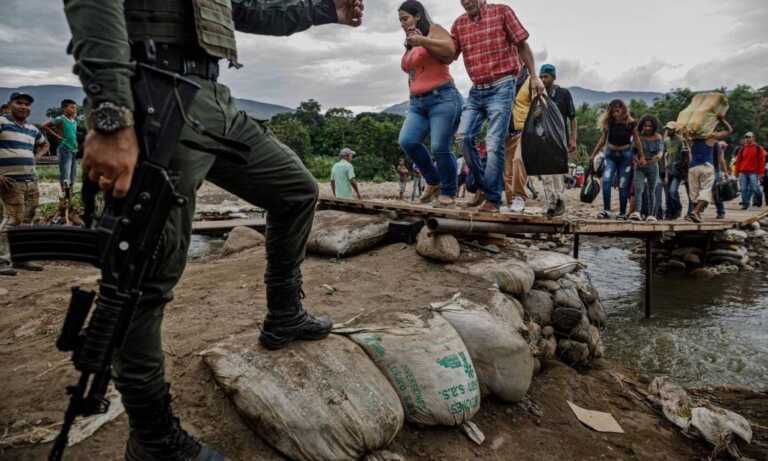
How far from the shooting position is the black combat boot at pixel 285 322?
206 cm

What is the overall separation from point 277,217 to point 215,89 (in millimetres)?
559

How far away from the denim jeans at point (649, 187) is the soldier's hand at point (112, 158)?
276 inches

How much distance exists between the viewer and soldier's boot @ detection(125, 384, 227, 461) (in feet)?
4.85

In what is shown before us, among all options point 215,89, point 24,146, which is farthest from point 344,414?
point 24,146

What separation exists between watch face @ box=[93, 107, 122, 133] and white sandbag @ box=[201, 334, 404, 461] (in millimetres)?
A: 1157

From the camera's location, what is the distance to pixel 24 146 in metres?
4.99

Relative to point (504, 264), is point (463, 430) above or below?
below

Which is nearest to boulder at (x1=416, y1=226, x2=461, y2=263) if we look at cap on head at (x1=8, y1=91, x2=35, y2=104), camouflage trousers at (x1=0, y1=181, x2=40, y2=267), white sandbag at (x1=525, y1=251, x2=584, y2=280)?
white sandbag at (x1=525, y1=251, x2=584, y2=280)

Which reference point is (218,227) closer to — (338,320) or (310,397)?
(338,320)

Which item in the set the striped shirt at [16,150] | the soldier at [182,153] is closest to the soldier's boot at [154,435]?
the soldier at [182,153]

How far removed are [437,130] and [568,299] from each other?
1973 millimetres

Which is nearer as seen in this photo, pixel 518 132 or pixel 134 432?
pixel 134 432

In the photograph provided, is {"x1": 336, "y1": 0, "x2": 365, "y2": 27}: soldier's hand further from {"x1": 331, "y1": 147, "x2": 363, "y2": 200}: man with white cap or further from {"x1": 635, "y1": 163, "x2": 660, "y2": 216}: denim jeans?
{"x1": 331, "y1": 147, "x2": 363, "y2": 200}: man with white cap

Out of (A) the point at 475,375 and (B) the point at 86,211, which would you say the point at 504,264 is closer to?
(A) the point at 475,375
